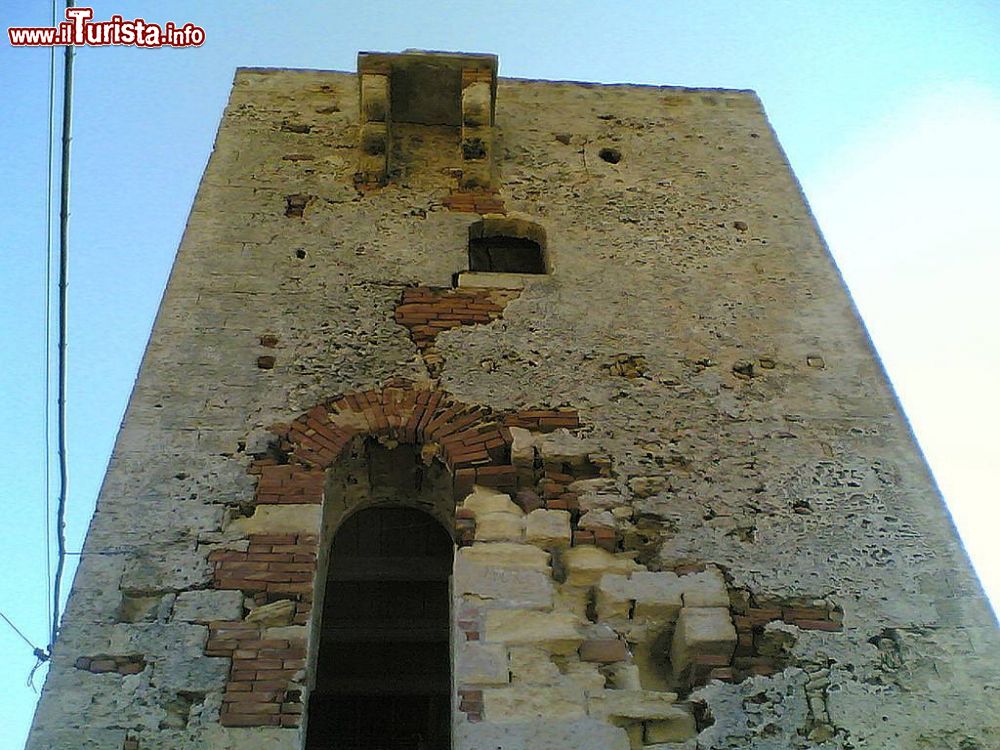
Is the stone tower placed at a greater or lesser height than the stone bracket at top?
lesser

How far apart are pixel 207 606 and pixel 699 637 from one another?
1968 mm

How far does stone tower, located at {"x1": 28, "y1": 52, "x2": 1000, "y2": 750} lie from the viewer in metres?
4.02

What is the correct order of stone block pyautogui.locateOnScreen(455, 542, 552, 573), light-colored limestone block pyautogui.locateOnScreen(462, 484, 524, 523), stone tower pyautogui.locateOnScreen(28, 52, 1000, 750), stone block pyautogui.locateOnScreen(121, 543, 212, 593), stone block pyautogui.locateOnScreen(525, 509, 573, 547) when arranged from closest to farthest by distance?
1. stone tower pyautogui.locateOnScreen(28, 52, 1000, 750)
2. stone block pyautogui.locateOnScreen(121, 543, 212, 593)
3. stone block pyautogui.locateOnScreen(455, 542, 552, 573)
4. stone block pyautogui.locateOnScreen(525, 509, 573, 547)
5. light-colored limestone block pyautogui.locateOnScreen(462, 484, 524, 523)

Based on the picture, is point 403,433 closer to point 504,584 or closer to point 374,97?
point 504,584

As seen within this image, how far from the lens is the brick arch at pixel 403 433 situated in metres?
4.80

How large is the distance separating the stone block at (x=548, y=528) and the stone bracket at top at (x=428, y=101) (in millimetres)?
2946

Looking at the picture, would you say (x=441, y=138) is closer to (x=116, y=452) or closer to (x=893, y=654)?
(x=116, y=452)

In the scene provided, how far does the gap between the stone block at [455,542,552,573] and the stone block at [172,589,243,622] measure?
3.10ft

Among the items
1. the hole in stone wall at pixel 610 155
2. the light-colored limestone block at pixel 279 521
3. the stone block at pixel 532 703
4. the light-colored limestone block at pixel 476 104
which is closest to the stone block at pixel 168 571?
the light-colored limestone block at pixel 279 521

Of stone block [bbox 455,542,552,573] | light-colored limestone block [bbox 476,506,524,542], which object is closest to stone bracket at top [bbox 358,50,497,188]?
light-colored limestone block [bbox 476,506,524,542]

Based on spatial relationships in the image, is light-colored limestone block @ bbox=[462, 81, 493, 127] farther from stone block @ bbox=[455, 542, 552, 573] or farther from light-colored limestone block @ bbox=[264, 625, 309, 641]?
light-colored limestone block @ bbox=[264, 625, 309, 641]

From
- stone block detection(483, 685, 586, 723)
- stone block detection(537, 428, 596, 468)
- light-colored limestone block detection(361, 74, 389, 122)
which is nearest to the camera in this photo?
stone block detection(483, 685, 586, 723)

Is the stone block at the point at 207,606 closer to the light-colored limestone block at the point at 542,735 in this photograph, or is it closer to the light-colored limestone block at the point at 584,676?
the light-colored limestone block at the point at 542,735

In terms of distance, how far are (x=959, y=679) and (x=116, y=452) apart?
3751 millimetres
